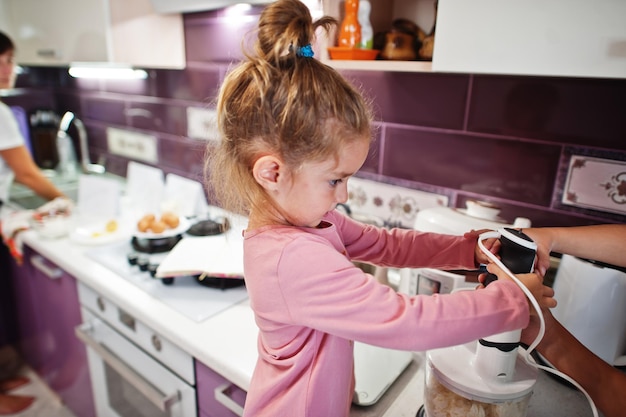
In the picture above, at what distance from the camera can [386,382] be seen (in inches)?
32.4

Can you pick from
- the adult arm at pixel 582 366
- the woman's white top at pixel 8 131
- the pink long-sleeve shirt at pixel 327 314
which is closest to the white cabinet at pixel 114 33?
the woman's white top at pixel 8 131

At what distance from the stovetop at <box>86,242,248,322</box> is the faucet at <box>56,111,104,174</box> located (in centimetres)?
115

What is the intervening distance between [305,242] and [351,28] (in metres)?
Result: 0.52

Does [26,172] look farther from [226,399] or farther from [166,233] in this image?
[226,399]

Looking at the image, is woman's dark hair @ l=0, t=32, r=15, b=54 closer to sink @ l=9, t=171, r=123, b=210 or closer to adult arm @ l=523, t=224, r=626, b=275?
sink @ l=9, t=171, r=123, b=210

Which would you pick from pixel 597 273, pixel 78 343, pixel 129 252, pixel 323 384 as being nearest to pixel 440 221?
pixel 597 273

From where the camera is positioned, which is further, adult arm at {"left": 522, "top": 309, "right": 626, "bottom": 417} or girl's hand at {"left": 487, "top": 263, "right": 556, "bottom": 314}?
adult arm at {"left": 522, "top": 309, "right": 626, "bottom": 417}

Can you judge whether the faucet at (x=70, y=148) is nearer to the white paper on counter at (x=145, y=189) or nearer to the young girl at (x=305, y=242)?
the white paper on counter at (x=145, y=189)

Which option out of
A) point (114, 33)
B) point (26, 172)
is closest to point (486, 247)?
point (114, 33)

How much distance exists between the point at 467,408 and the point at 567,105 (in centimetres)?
66

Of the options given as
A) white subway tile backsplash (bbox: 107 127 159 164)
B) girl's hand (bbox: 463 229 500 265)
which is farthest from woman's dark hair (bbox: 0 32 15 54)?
girl's hand (bbox: 463 229 500 265)

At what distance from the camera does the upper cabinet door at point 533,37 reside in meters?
0.58

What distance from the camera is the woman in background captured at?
167 centimetres

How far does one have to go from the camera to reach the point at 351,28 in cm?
88
